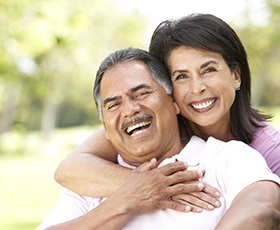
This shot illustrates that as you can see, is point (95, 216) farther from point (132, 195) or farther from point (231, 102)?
point (231, 102)

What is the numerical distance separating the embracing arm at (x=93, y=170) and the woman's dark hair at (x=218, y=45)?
Answer: 1.64 feet

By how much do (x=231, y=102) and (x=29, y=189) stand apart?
37.6 feet

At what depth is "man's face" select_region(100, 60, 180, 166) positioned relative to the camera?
251 centimetres

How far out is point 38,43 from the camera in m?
10.3

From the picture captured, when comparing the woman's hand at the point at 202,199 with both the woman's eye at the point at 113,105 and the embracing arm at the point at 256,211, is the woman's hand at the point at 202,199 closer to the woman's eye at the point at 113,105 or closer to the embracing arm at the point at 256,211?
the embracing arm at the point at 256,211

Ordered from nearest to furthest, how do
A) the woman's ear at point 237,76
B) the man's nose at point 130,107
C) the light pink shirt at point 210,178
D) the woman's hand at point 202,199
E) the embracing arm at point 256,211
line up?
the embracing arm at point 256,211 < the light pink shirt at point 210,178 < the woman's hand at point 202,199 < the man's nose at point 130,107 < the woman's ear at point 237,76

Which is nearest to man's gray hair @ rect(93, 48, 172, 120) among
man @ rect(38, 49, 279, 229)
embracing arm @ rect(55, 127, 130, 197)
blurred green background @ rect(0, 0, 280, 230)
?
man @ rect(38, 49, 279, 229)

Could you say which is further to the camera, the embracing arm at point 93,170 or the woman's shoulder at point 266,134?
→ the woman's shoulder at point 266,134

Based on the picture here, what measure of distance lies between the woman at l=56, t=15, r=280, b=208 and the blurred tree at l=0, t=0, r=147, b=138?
665 centimetres

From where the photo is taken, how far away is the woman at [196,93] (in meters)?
2.61

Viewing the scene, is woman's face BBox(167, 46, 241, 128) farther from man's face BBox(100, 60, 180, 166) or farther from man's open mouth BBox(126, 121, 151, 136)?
man's open mouth BBox(126, 121, 151, 136)

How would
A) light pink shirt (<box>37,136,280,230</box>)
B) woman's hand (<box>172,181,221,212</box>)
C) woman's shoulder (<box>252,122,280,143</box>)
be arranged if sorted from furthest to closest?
woman's shoulder (<box>252,122,280,143</box>) < woman's hand (<box>172,181,221,212</box>) < light pink shirt (<box>37,136,280,230</box>)

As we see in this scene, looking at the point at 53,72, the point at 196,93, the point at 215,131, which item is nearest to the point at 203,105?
the point at 196,93

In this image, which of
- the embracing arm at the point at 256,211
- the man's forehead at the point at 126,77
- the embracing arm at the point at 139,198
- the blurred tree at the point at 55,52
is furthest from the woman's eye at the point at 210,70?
the blurred tree at the point at 55,52
